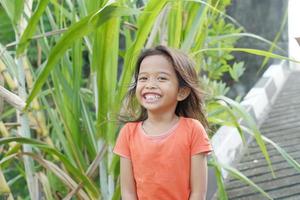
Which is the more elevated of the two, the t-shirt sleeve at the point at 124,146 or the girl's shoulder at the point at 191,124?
the girl's shoulder at the point at 191,124

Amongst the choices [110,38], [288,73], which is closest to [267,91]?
[288,73]

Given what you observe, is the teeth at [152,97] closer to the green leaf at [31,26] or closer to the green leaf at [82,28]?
the green leaf at [82,28]

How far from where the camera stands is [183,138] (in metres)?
1.39

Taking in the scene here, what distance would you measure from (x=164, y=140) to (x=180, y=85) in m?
0.14

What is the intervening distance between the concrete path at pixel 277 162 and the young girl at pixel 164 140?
88 centimetres

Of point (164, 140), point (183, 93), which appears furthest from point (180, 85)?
point (164, 140)

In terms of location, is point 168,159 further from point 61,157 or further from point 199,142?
point 61,157

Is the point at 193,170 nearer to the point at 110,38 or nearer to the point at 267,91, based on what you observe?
the point at 110,38

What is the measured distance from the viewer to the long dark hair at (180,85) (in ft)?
4.68

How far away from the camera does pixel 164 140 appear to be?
4.57 feet

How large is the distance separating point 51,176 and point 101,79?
0.50 metres

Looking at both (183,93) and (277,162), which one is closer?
(183,93)

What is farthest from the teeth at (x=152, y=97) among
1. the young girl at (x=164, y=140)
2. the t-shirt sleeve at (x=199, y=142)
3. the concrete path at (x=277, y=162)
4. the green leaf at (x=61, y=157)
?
the concrete path at (x=277, y=162)

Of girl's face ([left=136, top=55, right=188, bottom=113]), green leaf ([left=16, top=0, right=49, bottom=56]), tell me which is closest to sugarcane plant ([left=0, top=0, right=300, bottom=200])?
green leaf ([left=16, top=0, right=49, bottom=56])
